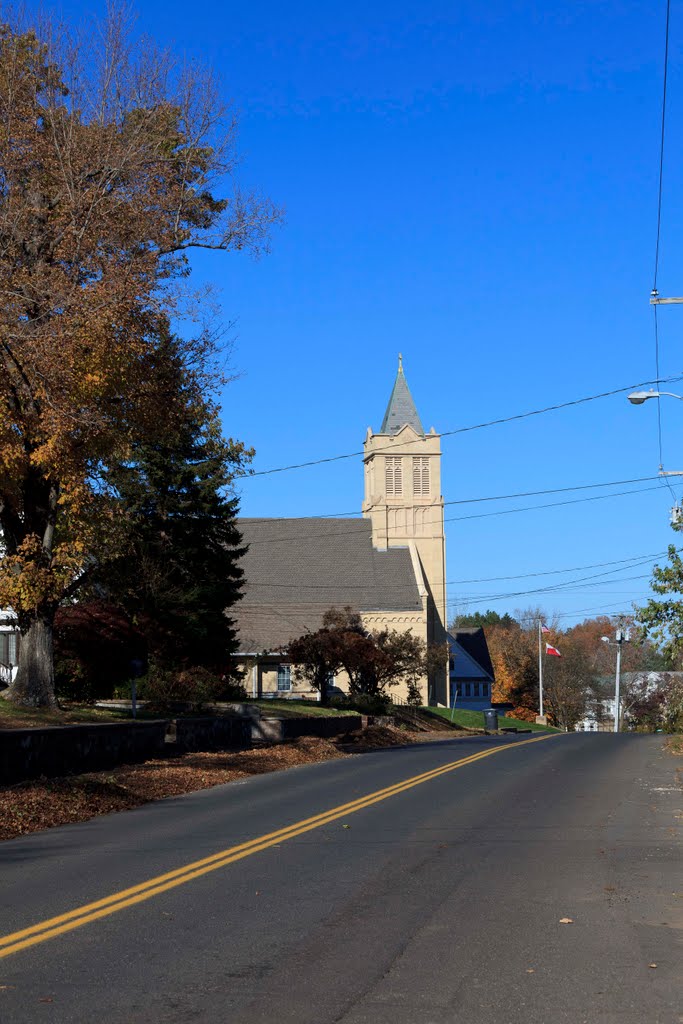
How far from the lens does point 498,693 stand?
102 meters

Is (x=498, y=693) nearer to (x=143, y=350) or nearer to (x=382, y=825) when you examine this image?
(x=143, y=350)

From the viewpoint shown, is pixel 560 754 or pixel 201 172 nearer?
pixel 201 172

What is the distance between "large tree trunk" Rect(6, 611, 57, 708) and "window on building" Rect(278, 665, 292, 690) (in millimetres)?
44089

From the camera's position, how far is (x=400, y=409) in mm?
88625

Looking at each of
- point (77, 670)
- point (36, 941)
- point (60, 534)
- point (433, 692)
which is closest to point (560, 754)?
point (60, 534)

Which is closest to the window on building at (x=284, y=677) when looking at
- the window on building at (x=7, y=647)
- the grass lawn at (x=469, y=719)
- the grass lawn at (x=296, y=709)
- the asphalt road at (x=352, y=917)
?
the grass lawn at (x=469, y=719)

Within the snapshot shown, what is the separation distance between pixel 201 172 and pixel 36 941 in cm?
2133

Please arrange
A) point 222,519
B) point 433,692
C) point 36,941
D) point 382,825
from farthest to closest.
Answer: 1. point 433,692
2. point 222,519
3. point 382,825
4. point 36,941

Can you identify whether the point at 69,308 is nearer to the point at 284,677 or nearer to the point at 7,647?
the point at 7,647

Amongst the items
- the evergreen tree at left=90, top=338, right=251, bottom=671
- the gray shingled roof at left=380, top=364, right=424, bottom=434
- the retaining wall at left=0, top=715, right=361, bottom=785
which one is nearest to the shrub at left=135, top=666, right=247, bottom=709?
the evergreen tree at left=90, top=338, right=251, bottom=671

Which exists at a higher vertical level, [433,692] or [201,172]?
[201,172]

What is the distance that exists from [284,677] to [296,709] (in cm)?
2457

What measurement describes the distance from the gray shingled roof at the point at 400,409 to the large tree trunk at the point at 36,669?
63.7 metres

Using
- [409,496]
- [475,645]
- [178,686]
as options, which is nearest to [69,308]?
[178,686]
